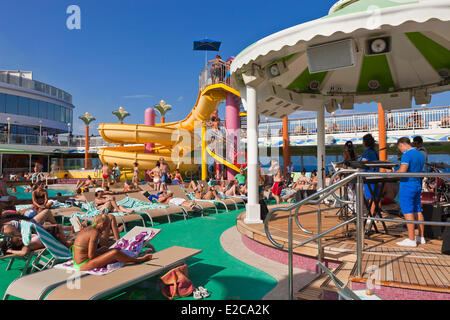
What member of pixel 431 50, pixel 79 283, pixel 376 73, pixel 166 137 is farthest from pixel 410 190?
pixel 166 137

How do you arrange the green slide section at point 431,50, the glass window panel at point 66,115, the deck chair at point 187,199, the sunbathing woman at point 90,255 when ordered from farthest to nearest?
the glass window panel at point 66,115 → the deck chair at point 187,199 → the green slide section at point 431,50 → the sunbathing woman at point 90,255

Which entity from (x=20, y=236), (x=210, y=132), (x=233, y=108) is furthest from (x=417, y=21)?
(x=210, y=132)

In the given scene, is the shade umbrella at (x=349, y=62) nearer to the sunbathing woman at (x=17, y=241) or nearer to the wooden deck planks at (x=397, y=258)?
the wooden deck planks at (x=397, y=258)

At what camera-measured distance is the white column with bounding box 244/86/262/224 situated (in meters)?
5.49

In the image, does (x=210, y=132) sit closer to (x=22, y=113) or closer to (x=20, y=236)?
(x=20, y=236)

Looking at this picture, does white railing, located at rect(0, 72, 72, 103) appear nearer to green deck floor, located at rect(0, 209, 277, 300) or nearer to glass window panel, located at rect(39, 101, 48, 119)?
glass window panel, located at rect(39, 101, 48, 119)

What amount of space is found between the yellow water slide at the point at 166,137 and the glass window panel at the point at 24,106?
935 inches

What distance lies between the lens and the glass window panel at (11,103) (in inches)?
A: 1409

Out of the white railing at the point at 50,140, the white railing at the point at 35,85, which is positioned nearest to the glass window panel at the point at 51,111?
the white railing at the point at 35,85

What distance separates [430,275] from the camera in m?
2.64

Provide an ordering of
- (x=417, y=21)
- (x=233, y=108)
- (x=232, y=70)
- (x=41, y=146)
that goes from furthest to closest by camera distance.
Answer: (x=41, y=146)
(x=233, y=108)
(x=232, y=70)
(x=417, y=21)

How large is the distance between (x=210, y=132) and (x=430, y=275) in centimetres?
1480

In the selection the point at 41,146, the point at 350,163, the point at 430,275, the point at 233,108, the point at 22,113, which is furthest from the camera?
the point at 22,113

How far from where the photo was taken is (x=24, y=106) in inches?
1483
